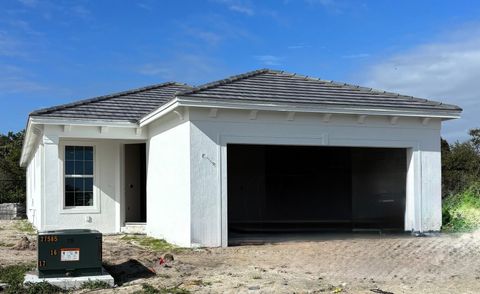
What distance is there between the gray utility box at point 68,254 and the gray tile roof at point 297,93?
4.48 m

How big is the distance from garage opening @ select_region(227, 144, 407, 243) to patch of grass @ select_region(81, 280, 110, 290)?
11133mm

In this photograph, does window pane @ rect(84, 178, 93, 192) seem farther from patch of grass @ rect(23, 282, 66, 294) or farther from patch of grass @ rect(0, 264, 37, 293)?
patch of grass @ rect(23, 282, 66, 294)

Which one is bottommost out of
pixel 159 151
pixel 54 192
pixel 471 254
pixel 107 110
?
pixel 471 254

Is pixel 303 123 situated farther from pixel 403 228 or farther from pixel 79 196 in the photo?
pixel 79 196

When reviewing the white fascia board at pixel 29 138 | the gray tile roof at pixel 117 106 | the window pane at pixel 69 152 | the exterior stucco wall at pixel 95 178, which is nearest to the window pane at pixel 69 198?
the exterior stucco wall at pixel 95 178

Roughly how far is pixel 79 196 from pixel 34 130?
8.63ft

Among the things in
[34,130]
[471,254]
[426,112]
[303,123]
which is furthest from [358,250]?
[34,130]

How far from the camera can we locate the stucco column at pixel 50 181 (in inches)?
644

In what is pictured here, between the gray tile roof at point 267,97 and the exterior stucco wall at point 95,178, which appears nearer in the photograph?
the gray tile roof at point 267,97

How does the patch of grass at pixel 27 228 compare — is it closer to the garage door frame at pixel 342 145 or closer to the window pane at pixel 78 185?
the window pane at pixel 78 185

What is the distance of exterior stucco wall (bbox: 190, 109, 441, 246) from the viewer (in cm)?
1316

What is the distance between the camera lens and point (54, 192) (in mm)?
16641

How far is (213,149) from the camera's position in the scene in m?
13.4

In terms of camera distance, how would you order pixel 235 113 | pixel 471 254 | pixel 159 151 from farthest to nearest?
pixel 159 151
pixel 235 113
pixel 471 254
